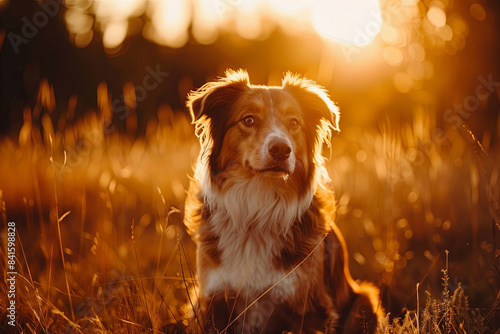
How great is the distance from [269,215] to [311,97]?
36.8 inches

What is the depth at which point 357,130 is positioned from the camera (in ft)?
17.3

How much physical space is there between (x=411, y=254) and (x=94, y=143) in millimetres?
3151

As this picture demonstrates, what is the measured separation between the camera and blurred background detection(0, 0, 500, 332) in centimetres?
351

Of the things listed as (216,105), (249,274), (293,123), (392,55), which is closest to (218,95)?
(216,105)

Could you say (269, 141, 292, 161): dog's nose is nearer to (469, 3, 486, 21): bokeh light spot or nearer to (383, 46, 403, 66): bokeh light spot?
(383, 46, 403, 66): bokeh light spot

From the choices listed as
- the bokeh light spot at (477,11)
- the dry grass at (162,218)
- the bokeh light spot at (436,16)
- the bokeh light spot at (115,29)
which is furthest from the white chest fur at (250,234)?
the bokeh light spot at (477,11)

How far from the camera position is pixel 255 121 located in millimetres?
3234

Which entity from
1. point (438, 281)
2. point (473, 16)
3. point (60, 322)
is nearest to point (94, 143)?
point (60, 322)

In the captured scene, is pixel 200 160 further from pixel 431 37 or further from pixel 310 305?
pixel 431 37

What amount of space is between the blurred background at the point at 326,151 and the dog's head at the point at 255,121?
0.25m

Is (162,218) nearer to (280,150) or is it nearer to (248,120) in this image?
(248,120)

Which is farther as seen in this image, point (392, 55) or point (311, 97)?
point (392, 55)

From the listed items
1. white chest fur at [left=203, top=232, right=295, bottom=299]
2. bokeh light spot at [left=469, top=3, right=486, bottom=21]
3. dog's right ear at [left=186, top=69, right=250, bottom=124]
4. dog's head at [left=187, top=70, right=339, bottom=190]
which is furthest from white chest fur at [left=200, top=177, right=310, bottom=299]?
bokeh light spot at [left=469, top=3, right=486, bottom=21]

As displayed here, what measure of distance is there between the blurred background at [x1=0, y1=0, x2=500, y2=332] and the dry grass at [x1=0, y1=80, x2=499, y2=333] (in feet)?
0.07
